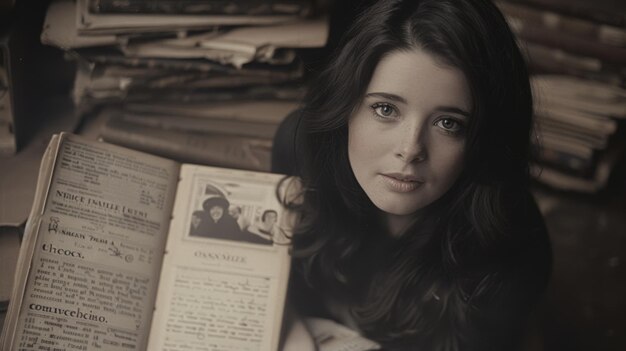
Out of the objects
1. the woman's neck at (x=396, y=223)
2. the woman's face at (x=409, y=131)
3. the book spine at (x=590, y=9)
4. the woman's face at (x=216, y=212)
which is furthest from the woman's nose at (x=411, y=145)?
the book spine at (x=590, y=9)

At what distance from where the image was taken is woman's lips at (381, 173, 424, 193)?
74 centimetres

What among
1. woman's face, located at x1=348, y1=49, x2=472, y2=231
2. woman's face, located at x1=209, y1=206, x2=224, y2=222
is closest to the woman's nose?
woman's face, located at x1=348, y1=49, x2=472, y2=231

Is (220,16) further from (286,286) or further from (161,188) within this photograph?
(286,286)

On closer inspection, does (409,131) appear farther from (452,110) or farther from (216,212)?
(216,212)

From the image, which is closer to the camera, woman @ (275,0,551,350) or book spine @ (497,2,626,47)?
woman @ (275,0,551,350)

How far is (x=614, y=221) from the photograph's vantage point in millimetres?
1037

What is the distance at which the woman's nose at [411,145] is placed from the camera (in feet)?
2.34

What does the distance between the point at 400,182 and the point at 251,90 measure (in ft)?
1.12

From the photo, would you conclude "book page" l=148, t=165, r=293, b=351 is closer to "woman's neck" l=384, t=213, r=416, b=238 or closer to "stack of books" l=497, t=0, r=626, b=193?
"woman's neck" l=384, t=213, r=416, b=238

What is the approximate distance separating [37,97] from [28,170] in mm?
134

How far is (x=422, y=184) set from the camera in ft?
2.46

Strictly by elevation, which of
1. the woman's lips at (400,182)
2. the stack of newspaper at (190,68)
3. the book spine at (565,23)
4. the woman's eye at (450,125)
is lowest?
the woman's lips at (400,182)

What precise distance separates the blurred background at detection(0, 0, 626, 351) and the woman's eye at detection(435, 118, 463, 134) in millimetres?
197

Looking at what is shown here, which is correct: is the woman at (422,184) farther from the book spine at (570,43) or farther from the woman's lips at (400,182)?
the book spine at (570,43)
